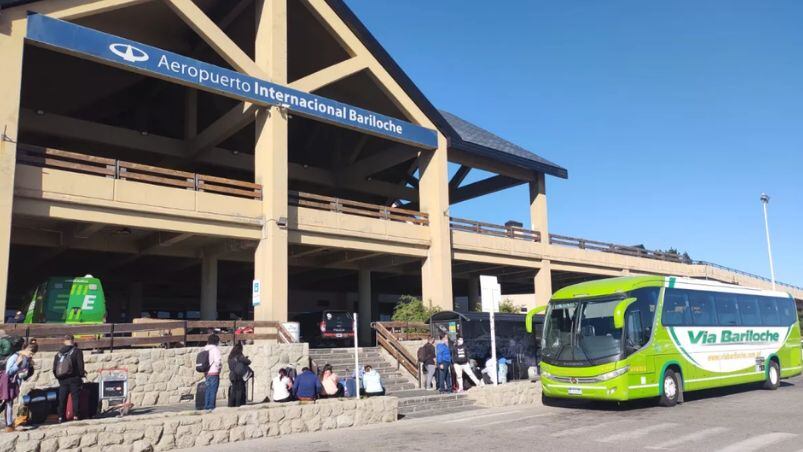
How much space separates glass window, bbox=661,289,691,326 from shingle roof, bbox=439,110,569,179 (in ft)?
41.1

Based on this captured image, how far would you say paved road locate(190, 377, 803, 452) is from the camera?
1030 cm

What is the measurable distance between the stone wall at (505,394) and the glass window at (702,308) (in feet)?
14.9

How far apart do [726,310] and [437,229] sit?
1067 cm

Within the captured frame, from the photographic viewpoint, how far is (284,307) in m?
19.6

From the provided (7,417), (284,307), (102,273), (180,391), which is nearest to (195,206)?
(284,307)

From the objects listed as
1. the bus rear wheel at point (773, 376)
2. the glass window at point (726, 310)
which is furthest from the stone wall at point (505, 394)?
the bus rear wheel at point (773, 376)

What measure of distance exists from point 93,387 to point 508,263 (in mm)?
19735

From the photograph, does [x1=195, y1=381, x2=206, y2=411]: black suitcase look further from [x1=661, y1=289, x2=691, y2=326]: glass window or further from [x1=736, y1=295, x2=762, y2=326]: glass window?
[x1=736, y1=295, x2=762, y2=326]: glass window

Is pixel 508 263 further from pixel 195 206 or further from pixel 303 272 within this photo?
pixel 195 206

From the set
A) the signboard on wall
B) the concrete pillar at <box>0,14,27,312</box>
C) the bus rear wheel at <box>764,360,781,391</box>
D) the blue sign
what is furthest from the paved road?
the blue sign

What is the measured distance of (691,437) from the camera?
1080cm

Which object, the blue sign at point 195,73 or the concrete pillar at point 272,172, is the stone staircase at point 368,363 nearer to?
the concrete pillar at point 272,172

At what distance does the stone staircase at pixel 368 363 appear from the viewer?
18.6 meters

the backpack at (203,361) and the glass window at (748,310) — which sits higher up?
the glass window at (748,310)
